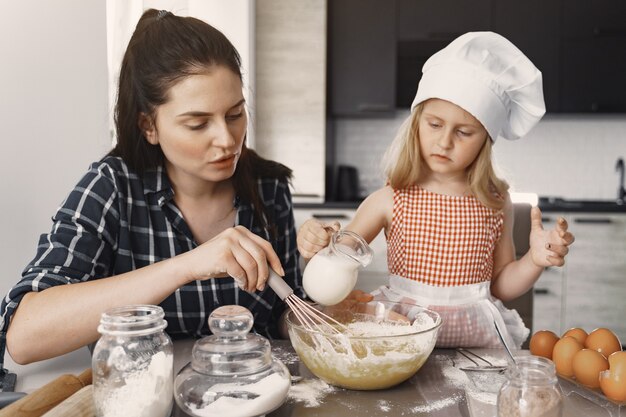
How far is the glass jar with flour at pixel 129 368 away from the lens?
81 centimetres

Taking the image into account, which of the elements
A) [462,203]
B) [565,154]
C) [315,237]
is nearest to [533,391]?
[315,237]

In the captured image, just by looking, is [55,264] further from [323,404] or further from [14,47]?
[14,47]

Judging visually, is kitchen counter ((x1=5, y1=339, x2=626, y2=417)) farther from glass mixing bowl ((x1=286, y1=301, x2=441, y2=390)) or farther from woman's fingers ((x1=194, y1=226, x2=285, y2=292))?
woman's fingers ((x1=194, y1=226, x2=285, y2=292))

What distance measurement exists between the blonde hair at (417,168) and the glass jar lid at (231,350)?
961mm

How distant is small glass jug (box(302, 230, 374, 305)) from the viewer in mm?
1096

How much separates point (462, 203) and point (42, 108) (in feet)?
3.76

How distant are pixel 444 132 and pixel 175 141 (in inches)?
27.6

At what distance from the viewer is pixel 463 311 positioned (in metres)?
1.61

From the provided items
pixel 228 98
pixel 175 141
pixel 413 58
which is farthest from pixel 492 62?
pixel 413 58

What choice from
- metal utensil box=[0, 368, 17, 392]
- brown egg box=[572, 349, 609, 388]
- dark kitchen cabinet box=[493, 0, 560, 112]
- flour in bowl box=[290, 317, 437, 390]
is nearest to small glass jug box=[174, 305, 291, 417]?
flour in bowl box=[290, 317, 437, 390]

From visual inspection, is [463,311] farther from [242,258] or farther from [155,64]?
[155,64]

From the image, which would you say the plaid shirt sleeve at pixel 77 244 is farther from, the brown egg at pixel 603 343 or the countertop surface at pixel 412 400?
the brown egg at pixel 603 343

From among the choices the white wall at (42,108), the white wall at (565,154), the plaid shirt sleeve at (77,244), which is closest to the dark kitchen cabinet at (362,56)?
the white wall at (565,154)

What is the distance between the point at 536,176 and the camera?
421 cm
